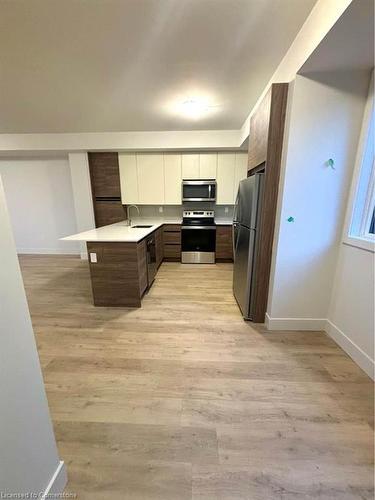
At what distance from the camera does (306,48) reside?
5.24 feet

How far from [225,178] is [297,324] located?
3203mm

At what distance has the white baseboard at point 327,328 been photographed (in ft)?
5.80

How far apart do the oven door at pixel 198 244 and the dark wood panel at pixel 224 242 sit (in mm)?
97

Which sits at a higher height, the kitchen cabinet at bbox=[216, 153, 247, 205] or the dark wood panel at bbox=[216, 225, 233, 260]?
the kitchen cabinet at bbox=[216, 153, 247, 205]

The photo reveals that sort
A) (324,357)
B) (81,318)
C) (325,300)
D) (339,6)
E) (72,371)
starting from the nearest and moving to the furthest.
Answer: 1. (339,6)
2. (72,371)
3. (324,357)
4. (325,300)
5. (81,318)

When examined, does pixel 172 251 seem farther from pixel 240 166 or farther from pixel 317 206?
pixel 317 206

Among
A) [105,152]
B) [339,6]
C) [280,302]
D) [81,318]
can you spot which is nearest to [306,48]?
[339,6]

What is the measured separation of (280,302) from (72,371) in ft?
6.65

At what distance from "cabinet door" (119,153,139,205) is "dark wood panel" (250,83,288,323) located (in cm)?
318

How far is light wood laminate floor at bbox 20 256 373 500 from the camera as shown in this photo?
41.6 inches

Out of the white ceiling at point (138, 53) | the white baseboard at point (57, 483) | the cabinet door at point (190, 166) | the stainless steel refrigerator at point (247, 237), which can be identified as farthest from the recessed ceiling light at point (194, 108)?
the white baseboard at point (57, 483)

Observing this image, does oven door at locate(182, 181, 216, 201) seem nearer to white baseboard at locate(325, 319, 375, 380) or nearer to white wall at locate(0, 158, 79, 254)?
white wall at locate(0, 158, 79, 254)

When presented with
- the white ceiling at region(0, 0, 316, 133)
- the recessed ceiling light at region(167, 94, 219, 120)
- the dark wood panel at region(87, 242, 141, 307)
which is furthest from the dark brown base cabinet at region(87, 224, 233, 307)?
the recessed ceiling light at region(167, 94, 219, 120)

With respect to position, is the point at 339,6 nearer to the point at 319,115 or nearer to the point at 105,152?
the point at 319,115
